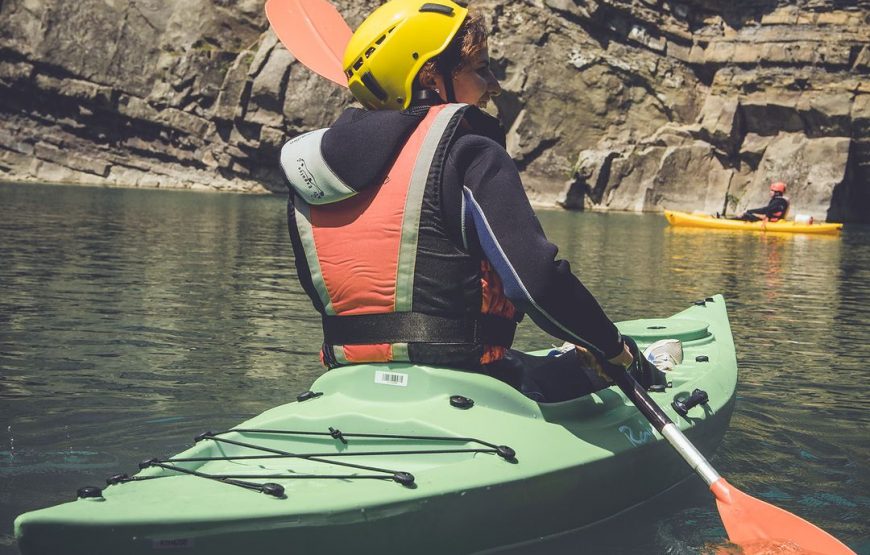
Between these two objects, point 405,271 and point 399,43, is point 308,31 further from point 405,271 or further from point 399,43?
point 405,271

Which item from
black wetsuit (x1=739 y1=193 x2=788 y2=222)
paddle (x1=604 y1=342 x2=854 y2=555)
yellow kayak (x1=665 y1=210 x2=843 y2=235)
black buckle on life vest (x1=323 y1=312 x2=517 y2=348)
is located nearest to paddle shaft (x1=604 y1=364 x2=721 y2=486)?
paddle (x1=604 y1=342 x2=854 y2=555)

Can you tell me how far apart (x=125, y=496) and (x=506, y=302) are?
1294 mm

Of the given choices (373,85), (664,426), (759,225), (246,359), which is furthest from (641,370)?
(759,225)

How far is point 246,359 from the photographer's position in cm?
636

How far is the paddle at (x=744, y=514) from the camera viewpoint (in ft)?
9.96

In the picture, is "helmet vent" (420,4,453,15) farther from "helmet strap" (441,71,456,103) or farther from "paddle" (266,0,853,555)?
"paddle" (266,0,853,555)

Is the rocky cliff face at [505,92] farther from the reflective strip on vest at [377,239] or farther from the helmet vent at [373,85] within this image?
the reflective strip on vest at [377,239]

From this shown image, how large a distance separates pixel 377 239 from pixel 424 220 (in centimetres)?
16

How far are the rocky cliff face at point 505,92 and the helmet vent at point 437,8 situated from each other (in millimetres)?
35223

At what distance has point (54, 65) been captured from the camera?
132ft

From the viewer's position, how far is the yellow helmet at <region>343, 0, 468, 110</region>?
9.70 ft

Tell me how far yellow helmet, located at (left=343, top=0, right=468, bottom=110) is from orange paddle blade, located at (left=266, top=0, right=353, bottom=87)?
0.64 m

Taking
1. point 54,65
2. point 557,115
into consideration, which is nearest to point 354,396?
point 557,115

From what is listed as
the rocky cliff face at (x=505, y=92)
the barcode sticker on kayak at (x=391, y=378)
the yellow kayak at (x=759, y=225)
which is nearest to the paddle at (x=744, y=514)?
the barcode sticker on kayak at (x=391, y=378)
